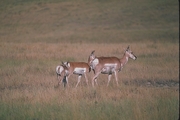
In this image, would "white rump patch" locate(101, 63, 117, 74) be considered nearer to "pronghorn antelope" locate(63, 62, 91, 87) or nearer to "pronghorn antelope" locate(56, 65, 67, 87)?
"pronghorn antelope" locate(63, 62, 91, 87)

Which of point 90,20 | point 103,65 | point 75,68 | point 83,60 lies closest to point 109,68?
point 103,65

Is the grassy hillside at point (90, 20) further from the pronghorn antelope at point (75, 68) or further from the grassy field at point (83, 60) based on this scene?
the pronghorn antelope at point (75, 68)

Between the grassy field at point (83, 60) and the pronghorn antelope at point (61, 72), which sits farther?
the pronghorn antelope at point (61, 72)

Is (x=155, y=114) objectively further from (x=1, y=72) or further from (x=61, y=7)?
(x=61, y=7)

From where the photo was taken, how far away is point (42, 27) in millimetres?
44562

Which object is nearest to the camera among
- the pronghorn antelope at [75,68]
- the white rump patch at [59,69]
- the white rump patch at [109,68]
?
the white rump patch at [59,69]

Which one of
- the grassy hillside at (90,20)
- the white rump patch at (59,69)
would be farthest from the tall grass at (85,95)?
the grassy hillside at (90,20)

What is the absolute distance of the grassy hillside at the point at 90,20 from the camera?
38.6 meters

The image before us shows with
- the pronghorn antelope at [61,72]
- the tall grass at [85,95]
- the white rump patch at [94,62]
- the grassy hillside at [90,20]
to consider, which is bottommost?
the tall grass at [85,95]

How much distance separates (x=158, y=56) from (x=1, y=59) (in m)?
10.1

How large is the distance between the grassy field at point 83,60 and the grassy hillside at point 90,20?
0.11 metres

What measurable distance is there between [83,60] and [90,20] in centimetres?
2959

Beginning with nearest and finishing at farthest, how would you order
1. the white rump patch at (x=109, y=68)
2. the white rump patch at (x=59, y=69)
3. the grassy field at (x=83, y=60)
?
the grassy field at (x=83, y=60) → the white rump patch at (x=59, y=69) → the white rump patch at (x=109, y=68)

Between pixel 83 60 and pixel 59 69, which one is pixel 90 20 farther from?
pixel 59 69
